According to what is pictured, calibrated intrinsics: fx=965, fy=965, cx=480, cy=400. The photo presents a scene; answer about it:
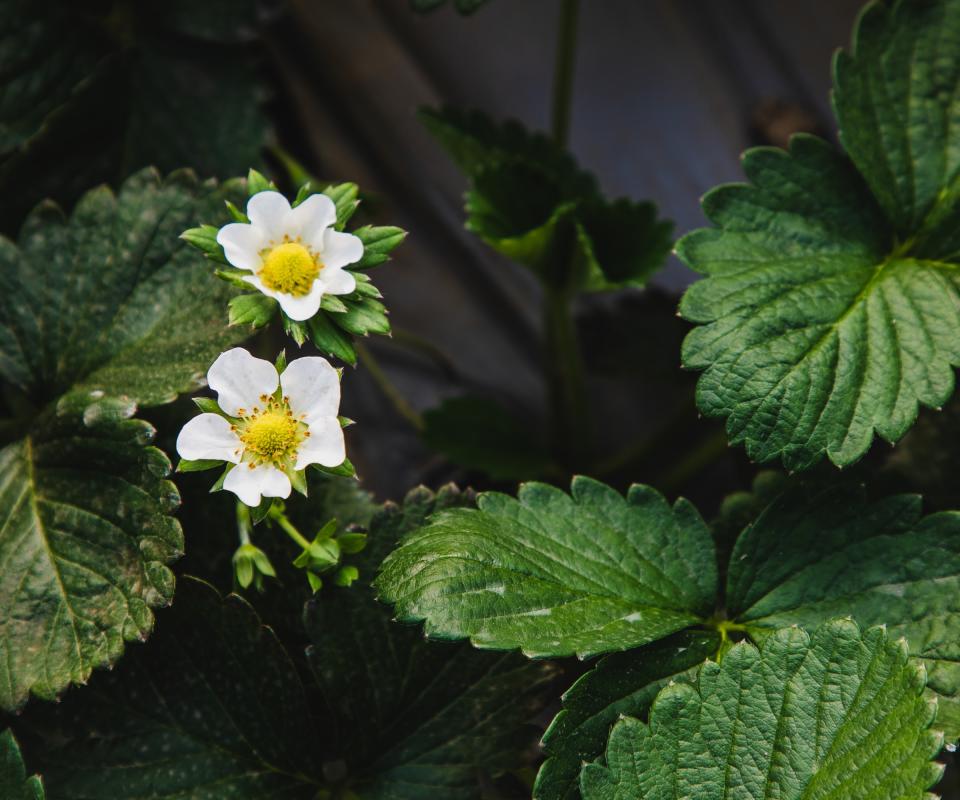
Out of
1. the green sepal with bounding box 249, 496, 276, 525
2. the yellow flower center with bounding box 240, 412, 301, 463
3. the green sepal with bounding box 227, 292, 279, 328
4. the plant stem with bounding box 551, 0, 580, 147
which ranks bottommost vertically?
the green sepal with bounding box 249, 496, 276, 525

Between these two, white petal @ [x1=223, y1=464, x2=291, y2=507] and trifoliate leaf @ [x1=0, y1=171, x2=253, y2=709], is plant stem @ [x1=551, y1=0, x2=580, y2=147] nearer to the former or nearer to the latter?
trifoliate leaf @ [x1=0, y1=171, x2=253, y2=709]

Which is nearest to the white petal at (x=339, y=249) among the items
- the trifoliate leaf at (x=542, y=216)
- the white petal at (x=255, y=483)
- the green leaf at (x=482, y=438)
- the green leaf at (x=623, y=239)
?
the white petal at (x=255, y=483)

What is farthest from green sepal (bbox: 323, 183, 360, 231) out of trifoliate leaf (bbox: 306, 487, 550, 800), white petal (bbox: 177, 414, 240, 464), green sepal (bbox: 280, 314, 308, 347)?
trifoliate leaf (bbox: 306, 487, 550, 800)

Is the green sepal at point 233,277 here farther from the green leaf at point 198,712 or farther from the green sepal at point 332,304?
the green leaf at point 198,712

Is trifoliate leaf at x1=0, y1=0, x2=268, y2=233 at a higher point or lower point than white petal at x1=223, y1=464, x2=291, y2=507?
higher

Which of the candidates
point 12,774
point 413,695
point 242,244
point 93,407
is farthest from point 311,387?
point 12,774

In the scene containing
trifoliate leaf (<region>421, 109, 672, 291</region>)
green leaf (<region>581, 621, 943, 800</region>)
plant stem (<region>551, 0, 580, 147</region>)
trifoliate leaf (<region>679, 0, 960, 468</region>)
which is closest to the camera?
green leaf (<region>581, 621, 943, 800</region>)

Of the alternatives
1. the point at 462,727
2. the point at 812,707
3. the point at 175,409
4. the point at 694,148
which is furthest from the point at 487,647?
the point at 694,148

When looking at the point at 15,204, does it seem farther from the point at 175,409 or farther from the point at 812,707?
the point at 812,707
